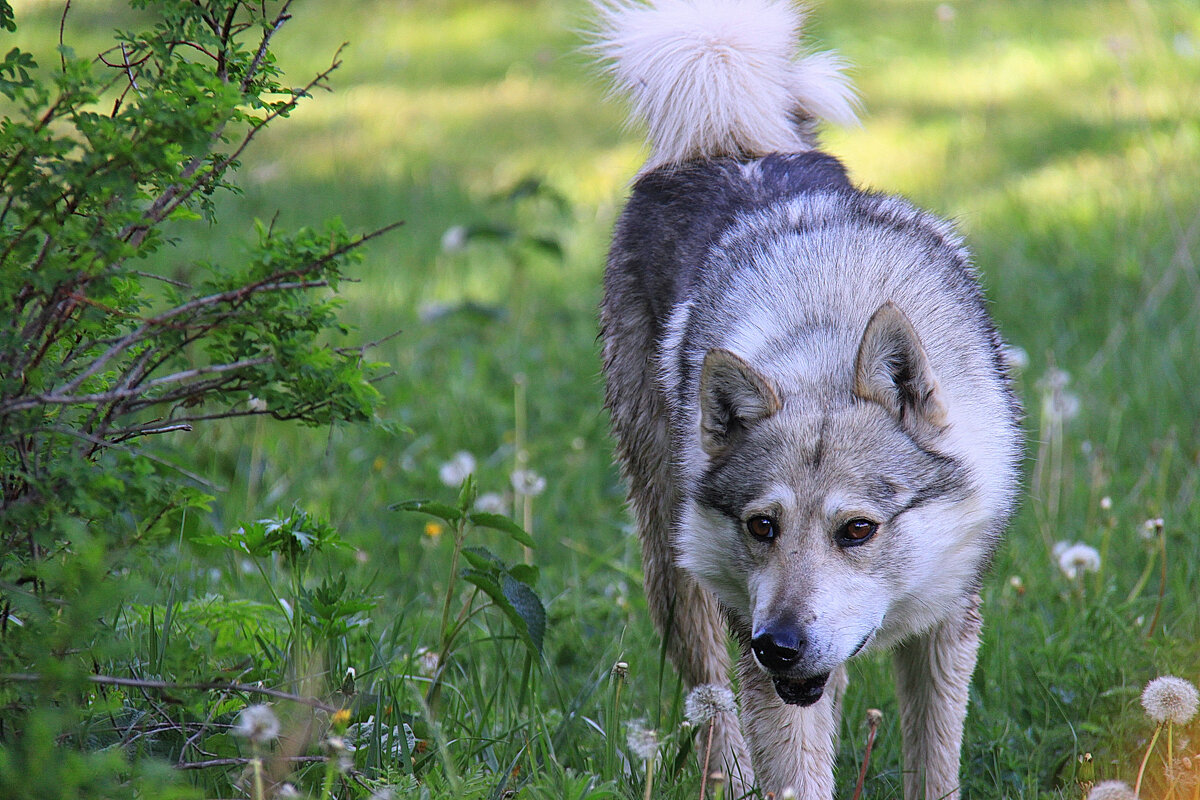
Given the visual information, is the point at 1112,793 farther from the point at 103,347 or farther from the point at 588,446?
the point at 588,446

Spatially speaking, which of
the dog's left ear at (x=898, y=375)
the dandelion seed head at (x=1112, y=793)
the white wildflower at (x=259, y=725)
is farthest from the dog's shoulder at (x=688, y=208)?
the white wildflower at (x=259, y=725)

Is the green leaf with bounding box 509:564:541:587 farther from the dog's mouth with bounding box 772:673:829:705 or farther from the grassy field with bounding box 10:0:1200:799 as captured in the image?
the dog's mouth with bounding box 772:673:829:705

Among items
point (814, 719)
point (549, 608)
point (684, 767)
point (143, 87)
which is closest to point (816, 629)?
point (814, 719)

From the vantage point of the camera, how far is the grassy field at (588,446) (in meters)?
2.54

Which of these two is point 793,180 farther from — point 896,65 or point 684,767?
point 896,65

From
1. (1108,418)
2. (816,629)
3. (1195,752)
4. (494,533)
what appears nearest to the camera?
(816,629)

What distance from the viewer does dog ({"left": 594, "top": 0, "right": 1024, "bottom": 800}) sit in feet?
8.00

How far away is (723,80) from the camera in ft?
11.8

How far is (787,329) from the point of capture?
2.78 meters

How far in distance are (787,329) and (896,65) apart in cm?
1001

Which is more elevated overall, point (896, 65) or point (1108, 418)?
point (896, 65)

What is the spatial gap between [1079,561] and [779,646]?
153cm

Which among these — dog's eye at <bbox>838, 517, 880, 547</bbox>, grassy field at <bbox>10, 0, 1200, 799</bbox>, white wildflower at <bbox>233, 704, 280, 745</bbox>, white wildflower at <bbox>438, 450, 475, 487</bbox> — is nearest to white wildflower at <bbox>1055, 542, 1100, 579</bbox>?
grassy field at <bbox>10, 0, 1200, 799</bbox>

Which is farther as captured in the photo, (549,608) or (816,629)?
(549,608)
